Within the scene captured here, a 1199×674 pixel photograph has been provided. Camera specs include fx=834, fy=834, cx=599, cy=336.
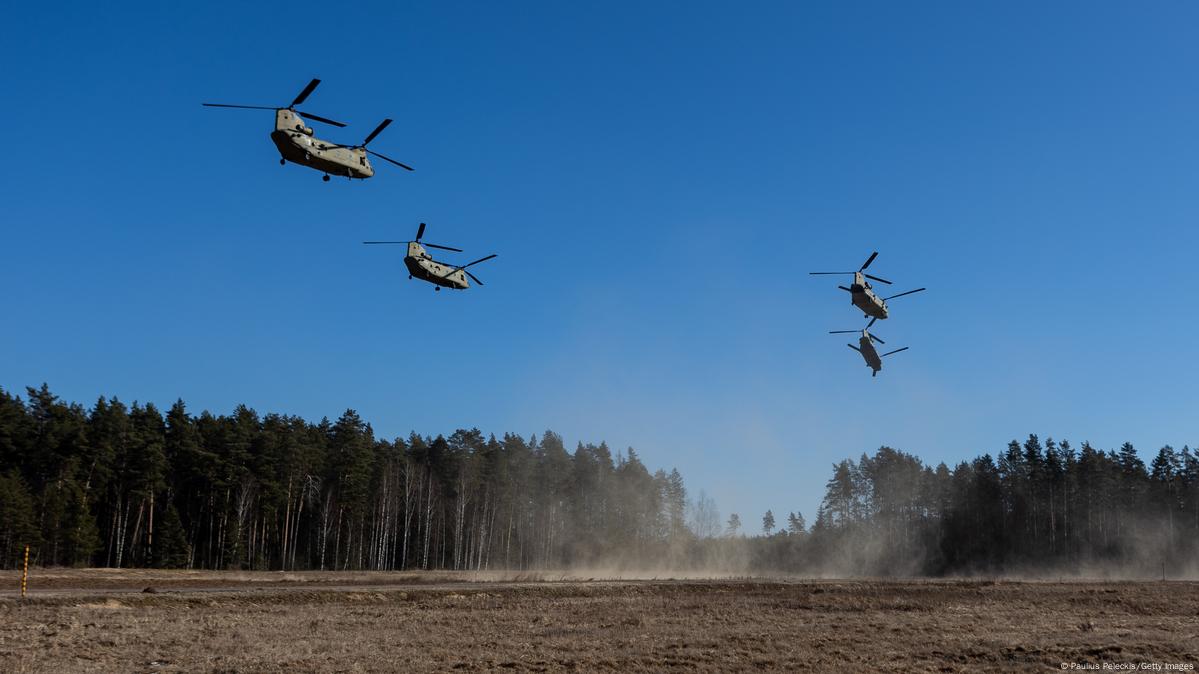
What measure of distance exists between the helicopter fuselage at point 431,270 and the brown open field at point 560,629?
46.8 feet

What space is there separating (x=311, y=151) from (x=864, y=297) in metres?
25.5

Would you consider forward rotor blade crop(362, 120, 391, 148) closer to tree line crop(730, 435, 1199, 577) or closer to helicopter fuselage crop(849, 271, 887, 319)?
helicopter fuselage crop(849, 271, 887, 319)

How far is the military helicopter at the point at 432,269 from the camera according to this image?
37812 millimetres

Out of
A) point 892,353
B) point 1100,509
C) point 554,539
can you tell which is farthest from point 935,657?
point 1100,509

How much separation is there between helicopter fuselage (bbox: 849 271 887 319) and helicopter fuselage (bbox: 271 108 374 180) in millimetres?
22767

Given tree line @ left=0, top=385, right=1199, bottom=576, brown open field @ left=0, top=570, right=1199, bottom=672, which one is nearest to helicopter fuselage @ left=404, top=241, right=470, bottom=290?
brown open field @ left=0, top=570, right=1199, bottom=672

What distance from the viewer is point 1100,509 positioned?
312 ft

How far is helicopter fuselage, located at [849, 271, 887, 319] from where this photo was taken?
39.8m

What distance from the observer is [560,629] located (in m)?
26.9

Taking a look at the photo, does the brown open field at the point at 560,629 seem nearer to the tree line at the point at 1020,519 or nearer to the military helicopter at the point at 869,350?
the military helicopter at the point at 869,350

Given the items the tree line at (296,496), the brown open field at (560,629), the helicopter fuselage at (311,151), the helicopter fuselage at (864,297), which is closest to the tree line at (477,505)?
the tree line at (296,496)

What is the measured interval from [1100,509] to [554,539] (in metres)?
63.0

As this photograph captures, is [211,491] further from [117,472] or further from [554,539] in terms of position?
[554,539]

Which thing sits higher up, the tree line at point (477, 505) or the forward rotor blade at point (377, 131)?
the forward rotor blade at point (377, 131)
